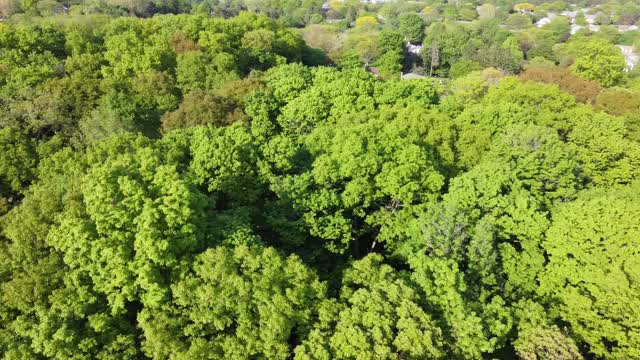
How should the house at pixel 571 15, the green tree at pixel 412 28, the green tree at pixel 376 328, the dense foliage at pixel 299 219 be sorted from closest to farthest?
the green tree at pixel 376 328
the dense foliage at pixel 299 219
the green tree at pixel 412 28
the house at pixel 571 15

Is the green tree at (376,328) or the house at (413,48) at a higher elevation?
the green tree at (376,328)

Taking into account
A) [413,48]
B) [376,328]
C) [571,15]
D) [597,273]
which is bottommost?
[571,15]

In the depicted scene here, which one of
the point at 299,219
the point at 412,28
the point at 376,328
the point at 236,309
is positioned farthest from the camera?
the point at 412,28

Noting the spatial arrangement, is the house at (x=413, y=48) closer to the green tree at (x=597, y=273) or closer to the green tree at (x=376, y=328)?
the green tree at (x=597, y=273)

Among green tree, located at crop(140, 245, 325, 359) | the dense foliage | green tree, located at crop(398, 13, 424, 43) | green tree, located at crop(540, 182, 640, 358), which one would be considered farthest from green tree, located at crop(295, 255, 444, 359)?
green tree, located at crop(398, 13, 424, 43)

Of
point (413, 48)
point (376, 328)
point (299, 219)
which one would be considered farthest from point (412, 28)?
point (376, 328)

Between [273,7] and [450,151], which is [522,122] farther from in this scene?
[273,7]

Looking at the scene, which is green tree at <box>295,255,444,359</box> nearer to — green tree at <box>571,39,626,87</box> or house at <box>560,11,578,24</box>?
green tree at <box>571,39,626,87</box>

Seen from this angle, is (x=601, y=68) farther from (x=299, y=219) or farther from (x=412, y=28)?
(x=299, y=219)

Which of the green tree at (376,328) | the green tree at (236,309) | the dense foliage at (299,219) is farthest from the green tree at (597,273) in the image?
the green tree at (236,309)
